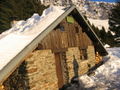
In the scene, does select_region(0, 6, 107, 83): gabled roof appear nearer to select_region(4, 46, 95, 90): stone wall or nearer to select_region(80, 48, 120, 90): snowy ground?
select_region(4, 46, 95, 90): stone wall

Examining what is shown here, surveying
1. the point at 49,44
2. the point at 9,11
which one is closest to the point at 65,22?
the point at 49,44

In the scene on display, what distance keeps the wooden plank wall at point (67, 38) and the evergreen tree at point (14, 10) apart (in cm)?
1380

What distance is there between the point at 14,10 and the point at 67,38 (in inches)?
850

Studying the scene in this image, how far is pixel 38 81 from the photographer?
412 inches

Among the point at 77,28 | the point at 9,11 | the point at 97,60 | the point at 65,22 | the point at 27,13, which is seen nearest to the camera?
the point at 65,22

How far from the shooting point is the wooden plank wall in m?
11.7

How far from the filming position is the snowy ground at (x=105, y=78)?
38.9 ft

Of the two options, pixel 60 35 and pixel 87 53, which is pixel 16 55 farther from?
pixel 87 53

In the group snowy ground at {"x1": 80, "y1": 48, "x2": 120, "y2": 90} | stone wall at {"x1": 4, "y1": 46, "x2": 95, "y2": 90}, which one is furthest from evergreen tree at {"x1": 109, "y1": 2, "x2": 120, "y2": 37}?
stone wall at {"x1": 4, "y1": 46, "x2": 95, "y2": 90}

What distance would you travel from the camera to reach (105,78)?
1358cm

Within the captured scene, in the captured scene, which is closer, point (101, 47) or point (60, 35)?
point (60, 35)

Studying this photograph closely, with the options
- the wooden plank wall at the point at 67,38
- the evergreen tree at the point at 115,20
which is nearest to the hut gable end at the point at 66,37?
the wooden plank wall at the point at 67,38

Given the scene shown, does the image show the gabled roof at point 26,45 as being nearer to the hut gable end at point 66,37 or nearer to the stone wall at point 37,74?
the hut gable end at point 66,37

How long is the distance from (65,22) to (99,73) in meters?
4.06
